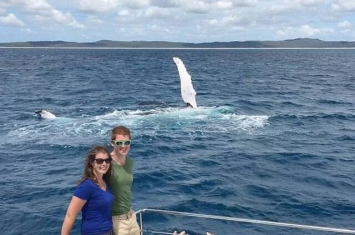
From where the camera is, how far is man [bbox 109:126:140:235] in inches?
254

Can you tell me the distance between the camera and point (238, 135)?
89.0 ft

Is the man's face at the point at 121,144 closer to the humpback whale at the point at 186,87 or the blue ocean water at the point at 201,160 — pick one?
the blue ocean water at the point at 201,160

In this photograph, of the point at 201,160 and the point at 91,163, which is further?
the point at 201,160

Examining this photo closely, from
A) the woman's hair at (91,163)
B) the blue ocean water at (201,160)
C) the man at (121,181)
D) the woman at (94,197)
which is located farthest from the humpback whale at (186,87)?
the woman's hair at (91,163)

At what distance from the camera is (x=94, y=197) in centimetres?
595

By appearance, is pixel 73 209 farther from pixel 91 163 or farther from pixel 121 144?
pixel 121 144

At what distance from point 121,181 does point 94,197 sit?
612 millimetres

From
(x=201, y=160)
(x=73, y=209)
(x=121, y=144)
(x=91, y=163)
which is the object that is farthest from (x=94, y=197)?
(x=201, y=160)

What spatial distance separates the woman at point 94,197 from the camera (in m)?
5.84

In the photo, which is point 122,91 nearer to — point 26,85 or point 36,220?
A: point 26,85

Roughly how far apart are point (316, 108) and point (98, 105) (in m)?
20.2

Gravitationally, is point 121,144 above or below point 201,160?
above

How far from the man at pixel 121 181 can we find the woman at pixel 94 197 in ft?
0.65

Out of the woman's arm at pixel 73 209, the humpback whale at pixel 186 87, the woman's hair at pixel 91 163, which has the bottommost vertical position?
the humpback whale at pixel 186 87
